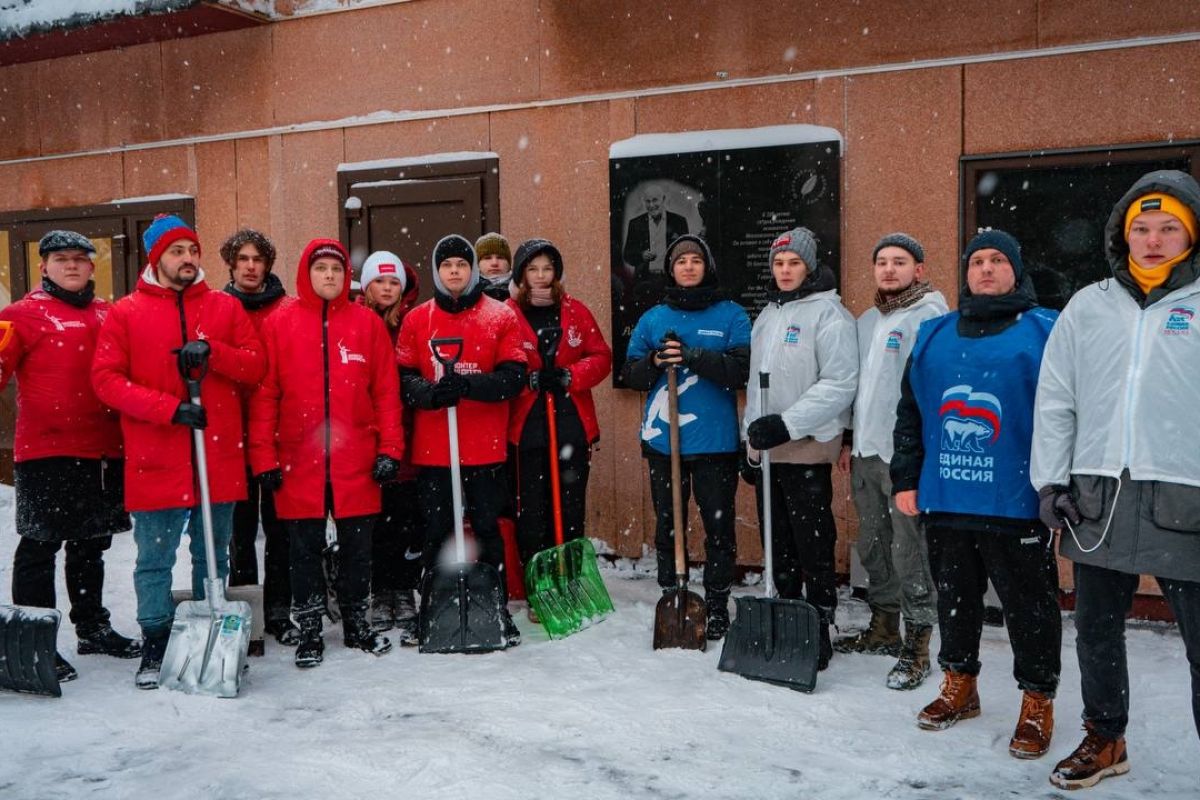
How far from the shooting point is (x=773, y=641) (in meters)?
4.46

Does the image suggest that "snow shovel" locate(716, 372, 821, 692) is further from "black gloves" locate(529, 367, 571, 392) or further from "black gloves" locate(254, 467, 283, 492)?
"black gloves" locate(254, 467, 283, 492)

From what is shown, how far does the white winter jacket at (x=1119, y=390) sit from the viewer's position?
3.07 metres

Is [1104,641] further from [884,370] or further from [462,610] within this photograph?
[462,610]

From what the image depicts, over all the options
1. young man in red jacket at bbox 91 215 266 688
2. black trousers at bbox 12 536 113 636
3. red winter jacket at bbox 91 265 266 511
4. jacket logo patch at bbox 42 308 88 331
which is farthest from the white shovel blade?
jacket logo patch at bbox 42 308 88 331

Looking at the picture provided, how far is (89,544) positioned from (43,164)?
5.13 metres

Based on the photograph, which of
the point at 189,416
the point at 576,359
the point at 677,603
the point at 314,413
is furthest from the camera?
the point at 576,359

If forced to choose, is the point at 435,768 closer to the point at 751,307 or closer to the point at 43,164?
the point at 751,307

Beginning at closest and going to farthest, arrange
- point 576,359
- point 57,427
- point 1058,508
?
point 1058,508, point 57,427, point 576,359

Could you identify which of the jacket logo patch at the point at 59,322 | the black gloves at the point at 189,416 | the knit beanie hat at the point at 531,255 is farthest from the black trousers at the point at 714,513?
the jacket logo patch at the point at 59,322

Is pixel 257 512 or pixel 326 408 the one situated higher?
pixel 326 408

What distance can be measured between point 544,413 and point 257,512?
163 cm

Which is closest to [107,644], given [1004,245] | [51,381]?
[51,381]

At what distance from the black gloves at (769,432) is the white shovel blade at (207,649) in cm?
242

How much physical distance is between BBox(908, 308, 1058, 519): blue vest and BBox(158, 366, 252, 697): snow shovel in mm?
2989
